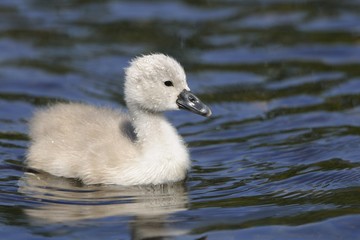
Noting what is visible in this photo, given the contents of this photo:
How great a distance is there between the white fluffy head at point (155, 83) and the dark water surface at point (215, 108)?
0.77 metres

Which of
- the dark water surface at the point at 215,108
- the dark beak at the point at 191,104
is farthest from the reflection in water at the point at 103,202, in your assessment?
the dark beak at the point at 191,104

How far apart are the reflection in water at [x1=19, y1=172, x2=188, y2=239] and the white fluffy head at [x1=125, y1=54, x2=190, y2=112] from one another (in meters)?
0.75

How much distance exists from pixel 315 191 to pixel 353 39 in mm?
5702

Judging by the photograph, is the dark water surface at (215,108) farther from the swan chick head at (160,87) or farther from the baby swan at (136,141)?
the swan chick head at (160,87)

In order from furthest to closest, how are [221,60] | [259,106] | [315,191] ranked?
[221,60] → [259,106] → [315,191]

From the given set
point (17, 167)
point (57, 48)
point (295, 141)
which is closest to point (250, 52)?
point (57, 48)

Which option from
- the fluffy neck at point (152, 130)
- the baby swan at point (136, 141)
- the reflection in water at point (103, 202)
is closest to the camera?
the reflection in water at point (103, 202)

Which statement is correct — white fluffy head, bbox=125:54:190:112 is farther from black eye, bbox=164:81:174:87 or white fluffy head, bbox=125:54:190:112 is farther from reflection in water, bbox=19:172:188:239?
reflection in water, bbox=19:172:188:239

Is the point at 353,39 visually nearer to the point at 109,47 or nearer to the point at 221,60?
the point at 221,60

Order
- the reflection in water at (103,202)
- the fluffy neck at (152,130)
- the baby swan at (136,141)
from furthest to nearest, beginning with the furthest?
the fluffy neck at (152,130) < the baby swan at (136,141) < the reflection in water at (103,202)

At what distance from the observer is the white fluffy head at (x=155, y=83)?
852cm

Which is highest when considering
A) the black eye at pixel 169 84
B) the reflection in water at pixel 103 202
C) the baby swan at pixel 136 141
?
the black eye at pixel 169 84

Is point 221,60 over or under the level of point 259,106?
over

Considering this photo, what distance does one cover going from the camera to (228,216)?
7.48m
